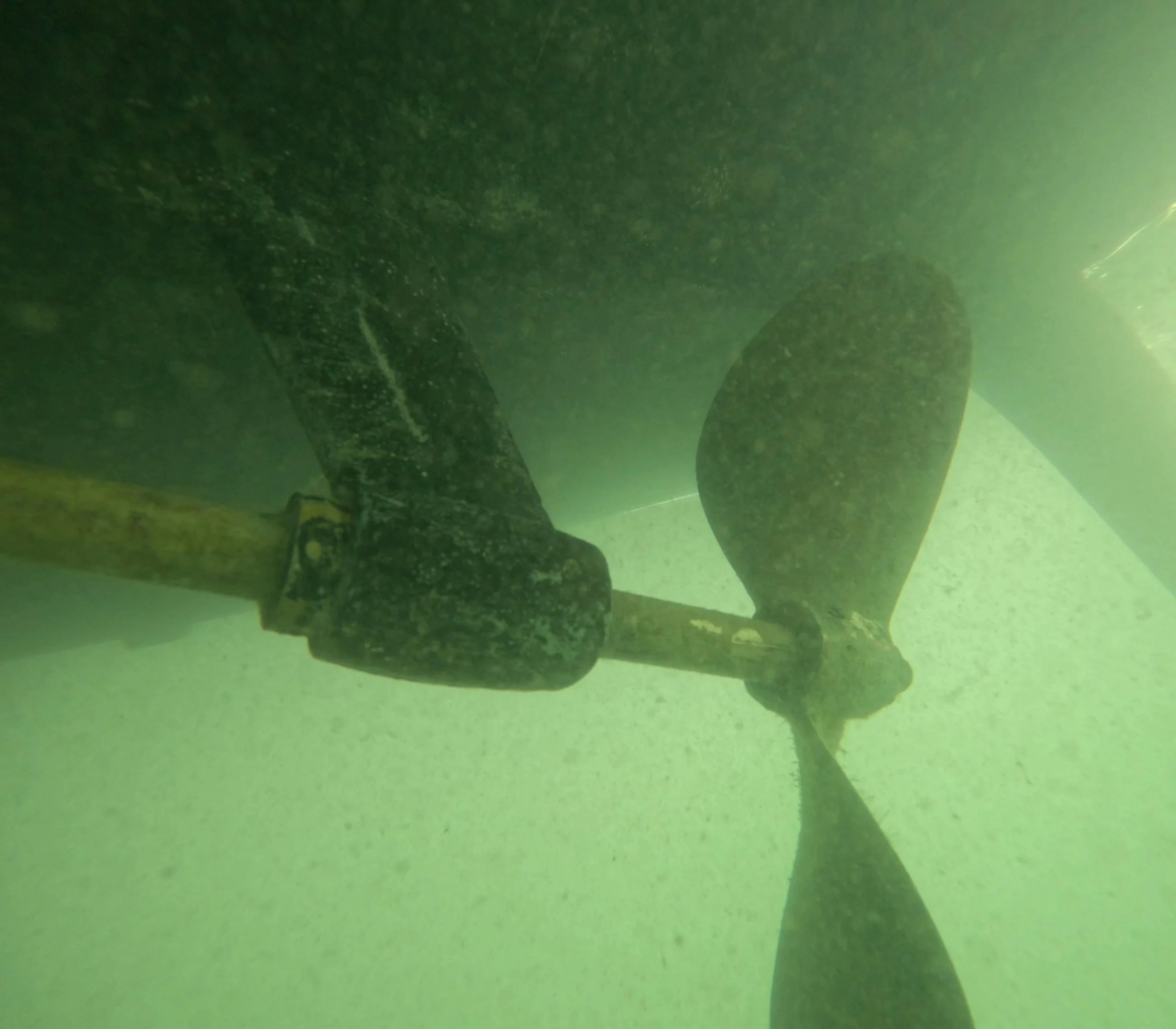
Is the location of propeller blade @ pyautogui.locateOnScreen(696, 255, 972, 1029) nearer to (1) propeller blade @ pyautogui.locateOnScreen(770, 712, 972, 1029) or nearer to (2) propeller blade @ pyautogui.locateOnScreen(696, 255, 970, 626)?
(2) propeller blade @ pyautogui.locateOnScreen(696, 255, 970, 626)

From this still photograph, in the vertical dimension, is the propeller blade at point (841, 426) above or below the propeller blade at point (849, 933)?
above

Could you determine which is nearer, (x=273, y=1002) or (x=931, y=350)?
(x=931, y=350)

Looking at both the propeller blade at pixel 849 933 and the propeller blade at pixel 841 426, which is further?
the propeller blade at pixel 841 426

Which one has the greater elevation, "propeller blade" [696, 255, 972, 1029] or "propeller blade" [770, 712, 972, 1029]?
"propeller blade" [696, 255, 972, 1029]

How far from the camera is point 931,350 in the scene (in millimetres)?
2172

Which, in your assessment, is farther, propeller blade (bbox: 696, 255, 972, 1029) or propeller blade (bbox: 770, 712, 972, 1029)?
propeller blade (bbox: 696, 255, 972, 1029)

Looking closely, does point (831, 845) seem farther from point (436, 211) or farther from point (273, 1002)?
point (273, 1002)

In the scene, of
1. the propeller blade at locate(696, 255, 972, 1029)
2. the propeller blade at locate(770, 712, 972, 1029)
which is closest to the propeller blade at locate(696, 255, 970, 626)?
the propeller blade at locate(696, 255, 972, 1029)

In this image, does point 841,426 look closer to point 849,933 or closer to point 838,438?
point 838,438

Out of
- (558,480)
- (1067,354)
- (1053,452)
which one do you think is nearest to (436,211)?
(558,480)

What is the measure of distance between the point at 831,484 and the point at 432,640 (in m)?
1.58

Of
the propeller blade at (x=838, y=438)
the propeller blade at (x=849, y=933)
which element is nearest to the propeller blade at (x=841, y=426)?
the propeller blade at (x=838, y=438)

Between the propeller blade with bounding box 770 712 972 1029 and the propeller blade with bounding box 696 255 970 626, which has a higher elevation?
the propeller blade with bounding box 696 255 970 626

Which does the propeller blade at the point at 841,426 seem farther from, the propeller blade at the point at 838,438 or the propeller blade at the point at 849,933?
the propeller blade at the point at 849,933
